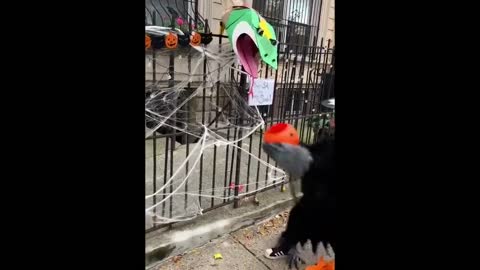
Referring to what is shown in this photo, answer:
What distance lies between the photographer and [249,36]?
A: 7.74 ft

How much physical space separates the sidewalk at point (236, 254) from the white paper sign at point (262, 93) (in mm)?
1216

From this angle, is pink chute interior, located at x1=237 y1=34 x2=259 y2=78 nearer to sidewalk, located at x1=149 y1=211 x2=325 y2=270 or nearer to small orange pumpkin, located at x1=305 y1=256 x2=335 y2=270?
sidewalk, located at x1=149 y1=211 x2=325 y2=270

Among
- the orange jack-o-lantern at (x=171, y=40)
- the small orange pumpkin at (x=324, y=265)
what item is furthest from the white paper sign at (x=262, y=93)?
the small orange pumpkin at (x=324, y=265)

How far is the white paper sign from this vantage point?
10.0 ft
